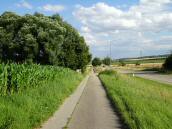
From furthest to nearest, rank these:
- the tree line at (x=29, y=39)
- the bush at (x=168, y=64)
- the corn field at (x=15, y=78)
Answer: the bush at (x=168, y=64) < the tree line at (x=29, y=39) < the corn field at (x=15, y=78)

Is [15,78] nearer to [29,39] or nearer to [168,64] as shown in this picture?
[29,39]

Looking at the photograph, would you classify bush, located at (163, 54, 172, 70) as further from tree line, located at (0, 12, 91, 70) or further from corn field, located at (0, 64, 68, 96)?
corn field, located at (0, 64, 68, 96)

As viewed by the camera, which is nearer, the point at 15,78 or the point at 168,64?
the point at 15,78

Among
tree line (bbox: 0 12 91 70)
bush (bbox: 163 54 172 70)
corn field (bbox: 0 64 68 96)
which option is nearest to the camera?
corn field (bbox: 0 64 68 96)

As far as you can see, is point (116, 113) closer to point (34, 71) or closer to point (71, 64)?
point (34, 71)

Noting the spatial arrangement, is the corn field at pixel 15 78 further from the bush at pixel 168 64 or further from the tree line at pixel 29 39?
the bush at pixel 168 64

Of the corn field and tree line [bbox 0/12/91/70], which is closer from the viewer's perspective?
the corn field

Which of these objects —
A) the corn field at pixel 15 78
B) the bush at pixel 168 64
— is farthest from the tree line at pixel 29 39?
the bush at pixel 168 64

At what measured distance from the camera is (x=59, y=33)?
55906mm

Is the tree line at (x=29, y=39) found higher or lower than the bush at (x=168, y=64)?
higher

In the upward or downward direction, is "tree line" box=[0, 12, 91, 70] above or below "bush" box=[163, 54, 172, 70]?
above

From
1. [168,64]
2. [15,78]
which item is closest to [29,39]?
[15,78]

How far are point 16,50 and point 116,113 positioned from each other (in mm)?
38131

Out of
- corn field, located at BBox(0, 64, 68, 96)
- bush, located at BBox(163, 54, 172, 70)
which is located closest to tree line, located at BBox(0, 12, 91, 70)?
corn field, located at BBox(0, 64, 68, 96)
